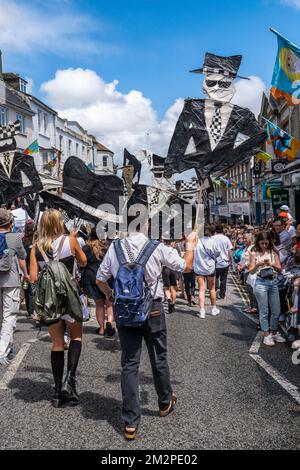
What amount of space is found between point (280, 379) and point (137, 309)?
232 cm

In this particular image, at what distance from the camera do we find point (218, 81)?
7.52 m

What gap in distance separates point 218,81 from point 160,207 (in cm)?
586

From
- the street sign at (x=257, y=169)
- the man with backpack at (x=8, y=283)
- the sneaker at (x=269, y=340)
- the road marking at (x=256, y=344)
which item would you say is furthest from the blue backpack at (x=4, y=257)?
the street sign at (x=257, y=169)

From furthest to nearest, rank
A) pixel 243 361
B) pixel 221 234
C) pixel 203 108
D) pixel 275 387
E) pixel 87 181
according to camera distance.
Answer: pixel 221 234 < pixel 87 181 < pixel 203 108 < pixel 243 361 < pixel 275 387

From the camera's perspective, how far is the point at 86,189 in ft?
27.5

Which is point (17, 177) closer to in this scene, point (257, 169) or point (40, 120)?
point (257, 169)

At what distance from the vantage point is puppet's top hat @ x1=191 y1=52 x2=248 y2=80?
7641 mm

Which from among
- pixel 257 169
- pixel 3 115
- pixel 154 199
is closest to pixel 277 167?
pixel 154 199

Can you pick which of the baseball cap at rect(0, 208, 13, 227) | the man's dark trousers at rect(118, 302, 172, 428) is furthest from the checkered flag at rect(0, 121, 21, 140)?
the man's dark trousers at rect(118, 302, 172, 428)

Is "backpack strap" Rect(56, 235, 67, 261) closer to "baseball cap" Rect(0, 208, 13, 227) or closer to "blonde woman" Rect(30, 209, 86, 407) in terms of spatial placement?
"blonde woman" Rect(30, 209, 86, 407)

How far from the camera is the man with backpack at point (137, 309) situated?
3.87m

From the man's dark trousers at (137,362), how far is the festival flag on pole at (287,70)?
6.07 m

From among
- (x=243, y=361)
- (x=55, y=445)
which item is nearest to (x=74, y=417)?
(x=55, y=445)
